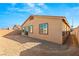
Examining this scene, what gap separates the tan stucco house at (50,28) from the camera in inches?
182

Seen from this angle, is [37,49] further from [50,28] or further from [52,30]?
[50,28]

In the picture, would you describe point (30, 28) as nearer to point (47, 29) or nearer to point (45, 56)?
point (47, 29)

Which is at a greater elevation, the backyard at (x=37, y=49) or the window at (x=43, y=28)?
the window at (x=43, y=28)

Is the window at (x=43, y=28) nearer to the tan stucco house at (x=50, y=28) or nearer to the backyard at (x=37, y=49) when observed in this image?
the tan stucco house at (x=50, y=28)

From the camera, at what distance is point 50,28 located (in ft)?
16.8

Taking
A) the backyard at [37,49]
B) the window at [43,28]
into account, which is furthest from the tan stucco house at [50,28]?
the backyard at [37,49]

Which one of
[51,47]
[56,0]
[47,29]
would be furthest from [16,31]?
[56,0]

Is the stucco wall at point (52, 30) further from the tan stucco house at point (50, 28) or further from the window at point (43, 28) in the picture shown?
the window at point (43, 28)

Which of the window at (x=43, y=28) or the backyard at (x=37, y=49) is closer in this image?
the backyard at (x=37, y=49)

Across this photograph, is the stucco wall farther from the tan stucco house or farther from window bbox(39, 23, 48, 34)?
window bbox(39, 23, 48, 34)

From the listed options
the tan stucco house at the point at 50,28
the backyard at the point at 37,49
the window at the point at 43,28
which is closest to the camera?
the backyard at the point at 37,49

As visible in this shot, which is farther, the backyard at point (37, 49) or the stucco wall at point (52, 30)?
the stucco wall at point (52, 30)

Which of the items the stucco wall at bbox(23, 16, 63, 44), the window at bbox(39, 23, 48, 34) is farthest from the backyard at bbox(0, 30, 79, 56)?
the window at bbox(39, 23, 48, 34)

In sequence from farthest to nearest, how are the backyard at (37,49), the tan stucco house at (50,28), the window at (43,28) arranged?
1. the window at (43,28)
2. the tan stucco house at (50,28)
3. the backyard at (37,49)
